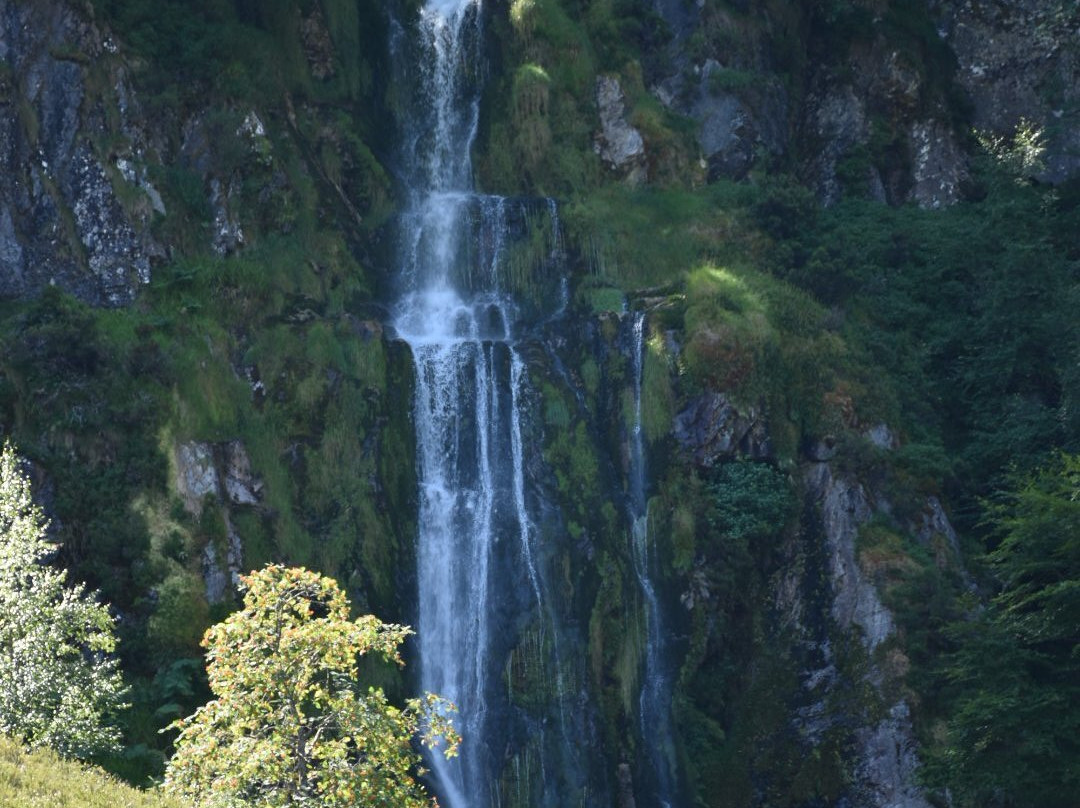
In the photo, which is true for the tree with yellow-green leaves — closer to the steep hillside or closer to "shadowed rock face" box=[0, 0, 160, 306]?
the steep hillside

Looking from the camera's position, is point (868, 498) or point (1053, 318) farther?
point (1053, 318)

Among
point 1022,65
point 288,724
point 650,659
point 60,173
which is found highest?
point 1022,65

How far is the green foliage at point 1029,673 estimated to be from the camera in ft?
62.6

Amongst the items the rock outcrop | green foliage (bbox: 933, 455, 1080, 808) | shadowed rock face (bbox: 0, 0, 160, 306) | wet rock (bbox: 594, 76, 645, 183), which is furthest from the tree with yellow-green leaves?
wet rock (bbox: 594, 76, 645, 183)

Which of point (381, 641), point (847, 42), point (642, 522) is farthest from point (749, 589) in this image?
point (847, 42)

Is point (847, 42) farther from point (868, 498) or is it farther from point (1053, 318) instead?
point (868, 498)

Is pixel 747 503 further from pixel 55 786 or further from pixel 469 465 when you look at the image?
pixel 55 786

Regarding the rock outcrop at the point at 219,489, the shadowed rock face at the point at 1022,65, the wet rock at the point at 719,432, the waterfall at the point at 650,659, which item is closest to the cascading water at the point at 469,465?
the waterfall at the point at 650,659

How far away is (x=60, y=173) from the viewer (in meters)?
26.9

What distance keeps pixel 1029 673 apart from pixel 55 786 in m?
13.9

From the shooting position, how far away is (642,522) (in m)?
26.3

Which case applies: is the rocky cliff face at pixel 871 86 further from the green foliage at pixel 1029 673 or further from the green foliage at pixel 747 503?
the green foliage at pixel 1029 673

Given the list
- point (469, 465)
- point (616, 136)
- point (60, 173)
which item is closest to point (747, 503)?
point (469, 465)

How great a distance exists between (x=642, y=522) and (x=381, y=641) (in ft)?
38.3
